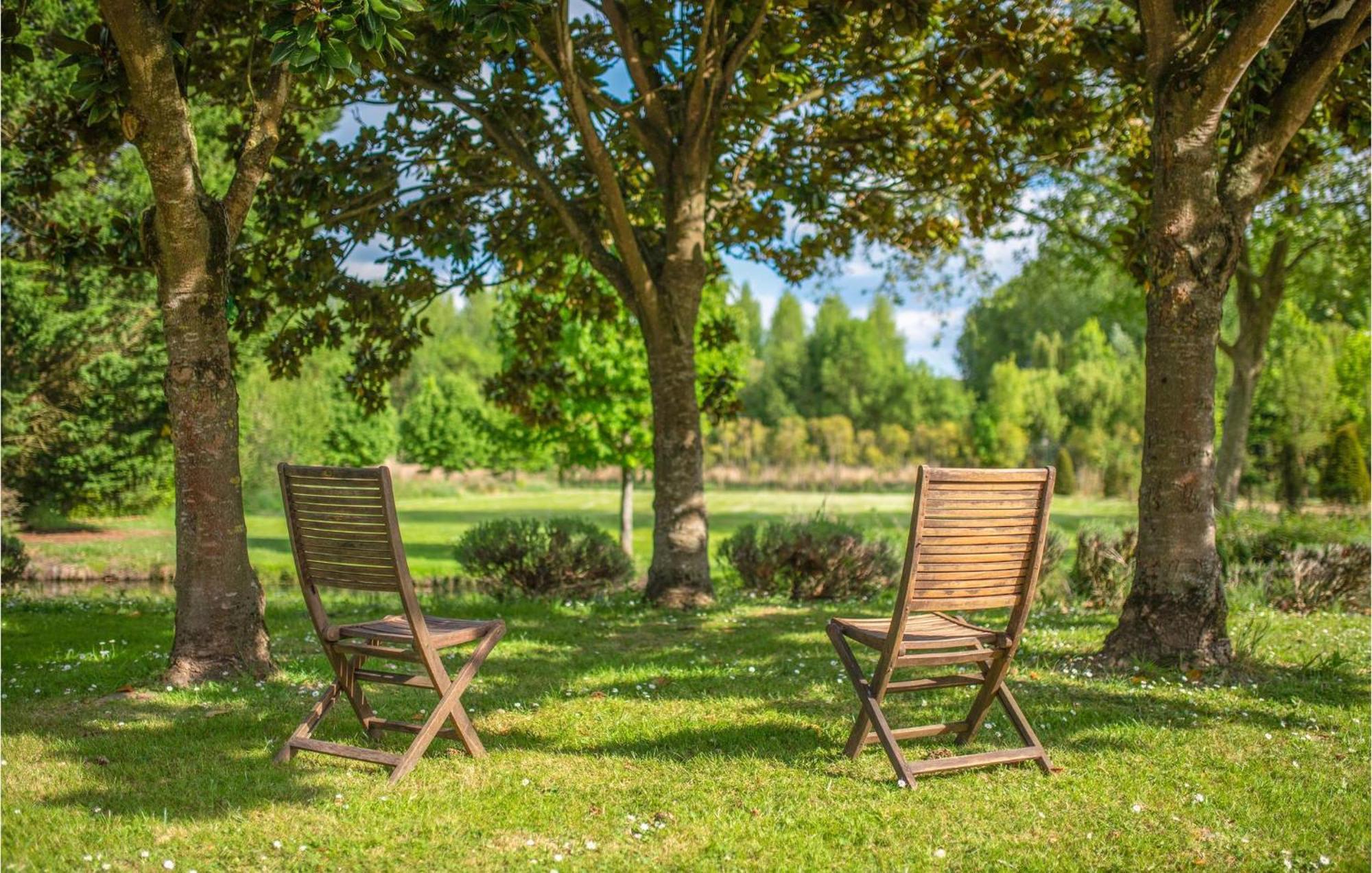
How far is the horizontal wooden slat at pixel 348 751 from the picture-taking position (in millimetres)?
4051

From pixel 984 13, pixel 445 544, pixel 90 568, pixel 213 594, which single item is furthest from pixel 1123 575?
pixel 445 544

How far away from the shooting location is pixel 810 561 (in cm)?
1084

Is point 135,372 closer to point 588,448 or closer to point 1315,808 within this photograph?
point 588,448

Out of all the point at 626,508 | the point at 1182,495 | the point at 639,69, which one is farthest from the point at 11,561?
the point at 1182,495

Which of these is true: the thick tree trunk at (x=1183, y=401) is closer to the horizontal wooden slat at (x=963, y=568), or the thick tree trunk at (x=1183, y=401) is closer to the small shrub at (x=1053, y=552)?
the horizontal wooden slat at (x=963, y=568)

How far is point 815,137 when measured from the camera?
34.3 feet

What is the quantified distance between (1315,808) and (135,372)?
871 inches

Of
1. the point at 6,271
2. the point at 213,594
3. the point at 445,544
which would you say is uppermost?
the point at 6,271

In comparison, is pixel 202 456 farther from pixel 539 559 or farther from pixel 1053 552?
pixel 1053 552

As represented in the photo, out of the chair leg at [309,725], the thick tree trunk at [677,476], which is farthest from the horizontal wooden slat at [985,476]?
the thick tree trunk at [677,476]

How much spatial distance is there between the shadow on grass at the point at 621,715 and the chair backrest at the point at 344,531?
2.48 ft

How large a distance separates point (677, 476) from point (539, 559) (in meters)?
A: 1.95

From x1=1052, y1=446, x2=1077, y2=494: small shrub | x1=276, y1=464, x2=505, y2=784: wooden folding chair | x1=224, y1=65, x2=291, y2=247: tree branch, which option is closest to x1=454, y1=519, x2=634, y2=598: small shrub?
x1=224, y1=65, x2=291, y2=247: tree branch

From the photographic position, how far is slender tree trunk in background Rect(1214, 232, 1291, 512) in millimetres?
15766
